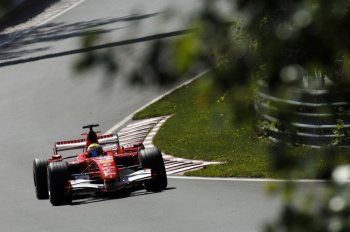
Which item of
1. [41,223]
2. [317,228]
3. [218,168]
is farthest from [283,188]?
[218,168]

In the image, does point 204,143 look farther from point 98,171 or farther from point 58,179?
point 58,179

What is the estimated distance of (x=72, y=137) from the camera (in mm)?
25547

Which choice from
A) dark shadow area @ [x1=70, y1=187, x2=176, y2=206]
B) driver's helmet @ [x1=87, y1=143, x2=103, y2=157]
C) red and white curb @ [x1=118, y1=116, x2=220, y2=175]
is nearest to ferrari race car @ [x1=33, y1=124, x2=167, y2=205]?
driver's helmet @ [x1=87, y1=143, x2=103, y2=157]

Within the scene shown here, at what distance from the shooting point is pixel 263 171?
715 inches

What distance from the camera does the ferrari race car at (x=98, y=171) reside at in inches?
666

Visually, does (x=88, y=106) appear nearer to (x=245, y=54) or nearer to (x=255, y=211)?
(x=255, y=211)

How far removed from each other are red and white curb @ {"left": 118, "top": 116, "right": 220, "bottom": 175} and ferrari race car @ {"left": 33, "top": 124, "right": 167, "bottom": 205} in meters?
2.26

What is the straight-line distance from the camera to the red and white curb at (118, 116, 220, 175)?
66.6 feet

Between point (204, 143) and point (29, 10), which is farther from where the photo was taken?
point (29, 10)

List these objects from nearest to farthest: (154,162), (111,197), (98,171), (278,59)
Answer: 1. (278,59)
2. (154,162)
3. (98,171)
4. (111,197)

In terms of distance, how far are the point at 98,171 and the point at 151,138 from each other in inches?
239

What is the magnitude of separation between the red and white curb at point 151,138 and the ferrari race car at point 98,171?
88.9 inches

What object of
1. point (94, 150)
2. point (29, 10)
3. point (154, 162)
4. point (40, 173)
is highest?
point (29, 10)

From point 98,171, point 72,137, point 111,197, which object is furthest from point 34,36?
point 98,171
